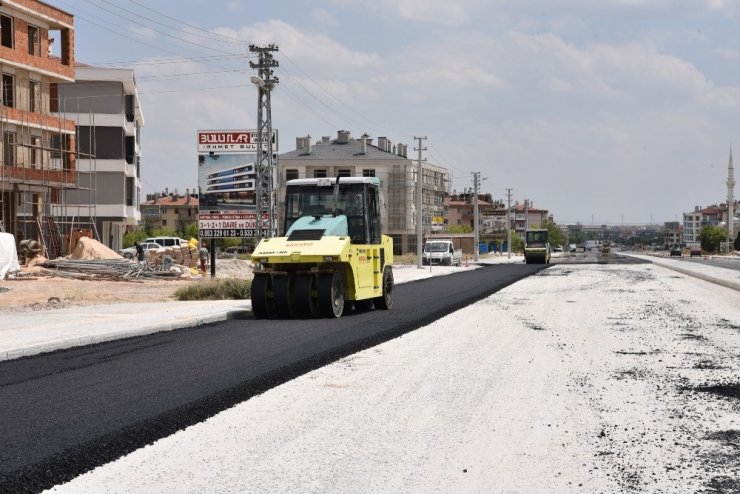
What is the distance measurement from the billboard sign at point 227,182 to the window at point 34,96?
19766mm

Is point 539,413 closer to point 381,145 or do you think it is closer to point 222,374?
point 222,374

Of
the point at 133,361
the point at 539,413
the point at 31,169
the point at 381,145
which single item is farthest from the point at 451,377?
the point at 381,145

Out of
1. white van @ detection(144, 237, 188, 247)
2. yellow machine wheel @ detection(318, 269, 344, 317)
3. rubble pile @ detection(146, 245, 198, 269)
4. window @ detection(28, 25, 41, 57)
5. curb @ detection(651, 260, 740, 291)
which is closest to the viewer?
yellow machine wheel @ detection(318, 269, 344, 317)

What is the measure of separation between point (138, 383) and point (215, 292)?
1653cm

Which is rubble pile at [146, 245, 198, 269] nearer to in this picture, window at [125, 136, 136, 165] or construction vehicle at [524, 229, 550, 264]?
window at [125, 136, 136, 165]

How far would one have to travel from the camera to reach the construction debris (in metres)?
33.8

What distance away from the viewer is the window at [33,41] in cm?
4642

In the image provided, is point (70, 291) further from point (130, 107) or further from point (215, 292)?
point (130, 107)

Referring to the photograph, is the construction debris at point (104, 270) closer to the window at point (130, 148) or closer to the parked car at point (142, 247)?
the parked car at point (142, 247)

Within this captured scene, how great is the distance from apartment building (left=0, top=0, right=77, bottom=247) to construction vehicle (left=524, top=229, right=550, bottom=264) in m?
36.4

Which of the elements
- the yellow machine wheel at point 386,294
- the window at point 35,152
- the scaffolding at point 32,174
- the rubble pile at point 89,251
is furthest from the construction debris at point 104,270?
the yellow machine wheel at point 386,294

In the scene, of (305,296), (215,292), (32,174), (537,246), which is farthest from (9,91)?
(537,246)

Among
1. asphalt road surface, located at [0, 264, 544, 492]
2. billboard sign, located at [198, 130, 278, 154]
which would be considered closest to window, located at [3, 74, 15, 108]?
billboard sign, located at [198, 130, 278, 154]

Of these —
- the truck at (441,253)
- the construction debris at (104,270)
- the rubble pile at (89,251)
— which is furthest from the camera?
the truck at (441,253)
